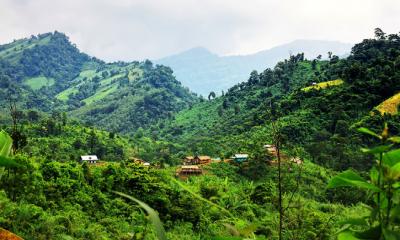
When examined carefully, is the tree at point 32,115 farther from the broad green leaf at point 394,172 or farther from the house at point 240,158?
the broad green leaf at point 394,172

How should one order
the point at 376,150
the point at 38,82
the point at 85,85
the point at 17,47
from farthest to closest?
1. the point at 17,47
2. the point at 38,82
3. the point at 85,85
4. the point at 376,150

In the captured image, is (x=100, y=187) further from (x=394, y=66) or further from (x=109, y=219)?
(x=394, y=66)

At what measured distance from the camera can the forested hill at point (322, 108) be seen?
36.2 m

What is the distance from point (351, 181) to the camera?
2.66ft

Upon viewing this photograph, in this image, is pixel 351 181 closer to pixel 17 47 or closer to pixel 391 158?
pixel 391 158

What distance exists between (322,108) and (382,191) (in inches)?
1806

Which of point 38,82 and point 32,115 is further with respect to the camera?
point 38,82

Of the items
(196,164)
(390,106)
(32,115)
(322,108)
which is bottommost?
(196,164)

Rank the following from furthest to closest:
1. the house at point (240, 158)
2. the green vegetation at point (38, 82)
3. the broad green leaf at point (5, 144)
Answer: the green vegetation at point (38, 82)
the house at point (240, 158)
the broad green leaf at point (5, 144)

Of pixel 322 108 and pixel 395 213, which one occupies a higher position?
pixel 395 213

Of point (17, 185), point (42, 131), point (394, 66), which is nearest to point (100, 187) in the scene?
point (17, 185)

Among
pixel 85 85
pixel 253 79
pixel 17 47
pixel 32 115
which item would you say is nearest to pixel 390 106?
pixel 253 79

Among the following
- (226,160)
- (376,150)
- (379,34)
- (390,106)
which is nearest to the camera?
(376,150)

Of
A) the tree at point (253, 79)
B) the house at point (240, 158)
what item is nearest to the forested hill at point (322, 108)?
the tree at point (253, 79)
